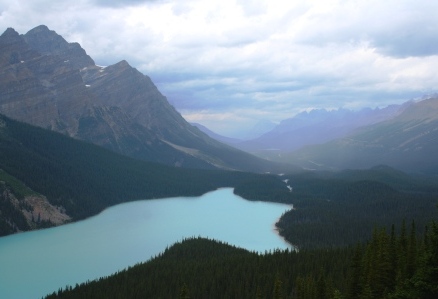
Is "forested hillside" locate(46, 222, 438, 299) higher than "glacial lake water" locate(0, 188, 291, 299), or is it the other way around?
"forested hillside" locate(46, 222, 438, 299)

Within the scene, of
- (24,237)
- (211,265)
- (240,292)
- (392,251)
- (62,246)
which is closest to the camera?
(392,251)

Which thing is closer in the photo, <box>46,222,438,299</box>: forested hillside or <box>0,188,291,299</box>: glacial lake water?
<box>46,222,438,299</box>: forested hillside

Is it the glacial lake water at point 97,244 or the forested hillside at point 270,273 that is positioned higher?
the forested hillside at point 270,273

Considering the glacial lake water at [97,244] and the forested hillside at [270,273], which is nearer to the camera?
the forested hillside at [270,273]

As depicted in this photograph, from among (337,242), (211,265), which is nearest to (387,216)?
(337,242)

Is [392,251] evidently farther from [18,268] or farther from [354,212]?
[354,212]
